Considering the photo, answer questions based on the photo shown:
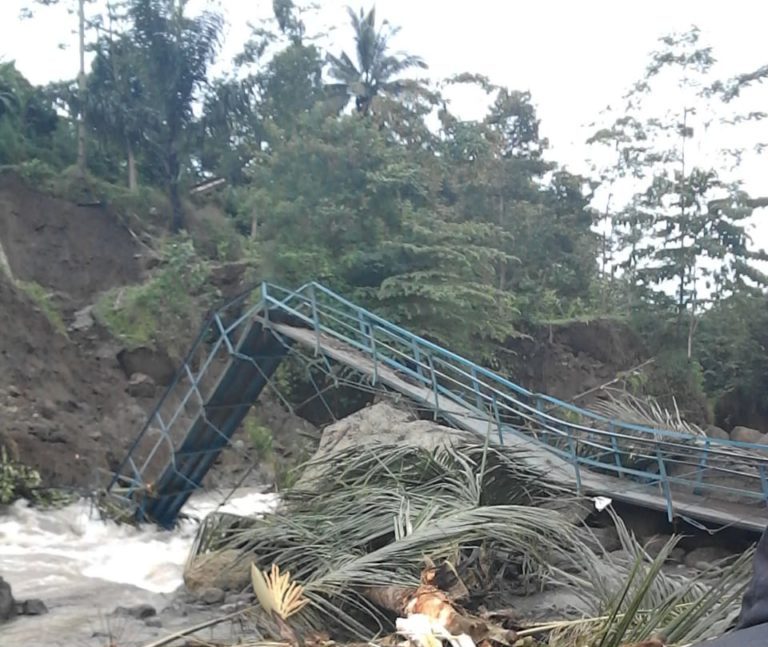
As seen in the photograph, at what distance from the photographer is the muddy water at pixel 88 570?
15.2 ft

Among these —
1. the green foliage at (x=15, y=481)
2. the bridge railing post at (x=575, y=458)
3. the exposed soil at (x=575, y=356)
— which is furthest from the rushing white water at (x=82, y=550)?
the exposed soil at (x=575, y=356)

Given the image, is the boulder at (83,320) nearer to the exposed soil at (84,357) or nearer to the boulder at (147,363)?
the exposed soil at (84,357)

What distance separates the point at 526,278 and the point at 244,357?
11635 mm

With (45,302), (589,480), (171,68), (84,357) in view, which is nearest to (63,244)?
(45,302)

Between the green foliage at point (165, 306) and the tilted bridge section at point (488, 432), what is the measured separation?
14.4ft

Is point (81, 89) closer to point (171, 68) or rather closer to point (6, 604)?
point (171, 68)

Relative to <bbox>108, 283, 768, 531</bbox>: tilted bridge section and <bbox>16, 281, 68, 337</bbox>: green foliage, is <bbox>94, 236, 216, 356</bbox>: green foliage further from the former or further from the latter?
<bbox>108, 283, 768, 531</bbox>: tilted bridge section

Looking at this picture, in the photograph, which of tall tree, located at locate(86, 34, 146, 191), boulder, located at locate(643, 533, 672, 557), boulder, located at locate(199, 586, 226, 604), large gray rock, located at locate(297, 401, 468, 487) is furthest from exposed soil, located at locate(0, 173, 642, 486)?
boulder, located at locate(643, 533, 672, 557)

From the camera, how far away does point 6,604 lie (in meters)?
5.03

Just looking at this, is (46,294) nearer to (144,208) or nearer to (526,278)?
(144,208)

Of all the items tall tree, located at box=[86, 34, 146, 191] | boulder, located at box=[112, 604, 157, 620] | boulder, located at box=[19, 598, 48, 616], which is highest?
tall tree, located at box=[86, 34, 146, 191]

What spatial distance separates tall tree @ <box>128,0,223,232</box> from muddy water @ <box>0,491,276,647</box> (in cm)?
1020

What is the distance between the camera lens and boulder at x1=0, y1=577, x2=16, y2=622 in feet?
16.3

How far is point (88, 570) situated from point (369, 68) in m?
17.5
